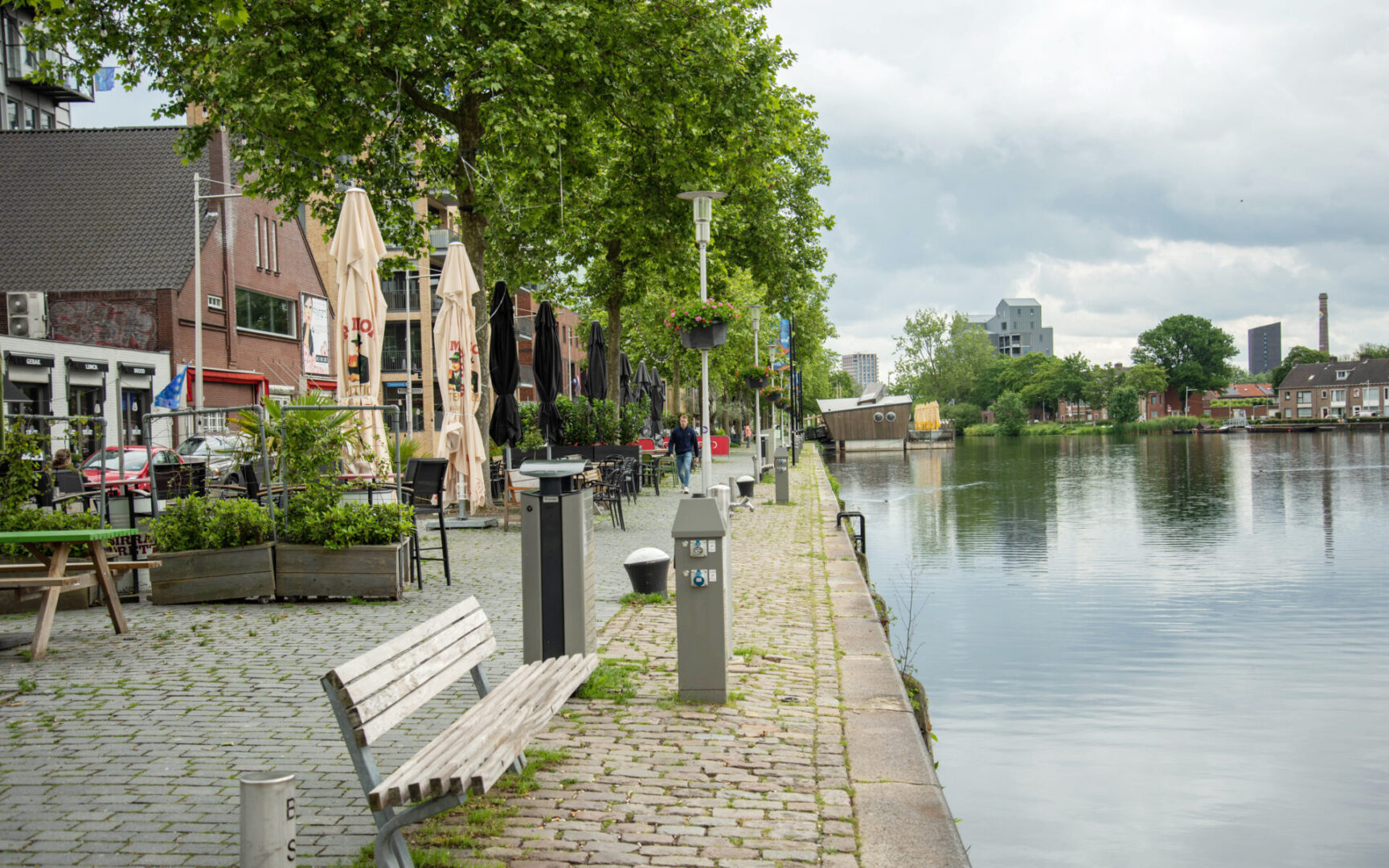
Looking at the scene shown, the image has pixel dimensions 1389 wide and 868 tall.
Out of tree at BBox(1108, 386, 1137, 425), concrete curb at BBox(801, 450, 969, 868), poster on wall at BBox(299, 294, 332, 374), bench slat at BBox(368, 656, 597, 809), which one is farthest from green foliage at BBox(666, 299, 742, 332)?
tree at BBox(1108, 386, 1137, 425)

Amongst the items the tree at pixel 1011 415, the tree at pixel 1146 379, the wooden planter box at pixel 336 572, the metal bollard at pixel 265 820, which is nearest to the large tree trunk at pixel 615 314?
the wooden planter box at pixel 336 572

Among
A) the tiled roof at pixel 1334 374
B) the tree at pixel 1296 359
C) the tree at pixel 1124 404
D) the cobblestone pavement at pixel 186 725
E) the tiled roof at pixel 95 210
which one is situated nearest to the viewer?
the cobblestone pavement at pixel 186 725

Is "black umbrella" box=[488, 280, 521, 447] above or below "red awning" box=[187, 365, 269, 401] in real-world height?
below

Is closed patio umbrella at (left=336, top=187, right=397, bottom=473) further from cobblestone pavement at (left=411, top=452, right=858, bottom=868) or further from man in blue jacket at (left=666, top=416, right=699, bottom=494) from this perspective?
man in blue jacket at (left=666, top=416, right=699, bottom=494)

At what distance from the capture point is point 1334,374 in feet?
461

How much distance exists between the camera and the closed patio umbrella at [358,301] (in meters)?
14.8

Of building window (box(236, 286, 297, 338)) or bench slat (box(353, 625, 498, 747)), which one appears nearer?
bench slat (box(353, 625, 498, 747))

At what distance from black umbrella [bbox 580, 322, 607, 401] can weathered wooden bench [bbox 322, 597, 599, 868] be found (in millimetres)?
22670

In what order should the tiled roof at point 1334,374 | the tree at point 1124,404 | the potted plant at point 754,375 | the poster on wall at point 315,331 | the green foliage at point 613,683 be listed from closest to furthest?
the green foliage at point 613,683 → the potted plant at point 754,375 → the poster on wall at point 315,331 → the tree at point 1124,404 → the tiled roof at point 1334,374

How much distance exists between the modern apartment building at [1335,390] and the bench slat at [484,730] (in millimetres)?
154274

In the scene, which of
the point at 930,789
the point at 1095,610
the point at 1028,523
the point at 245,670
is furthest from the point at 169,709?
the point at 1028,523

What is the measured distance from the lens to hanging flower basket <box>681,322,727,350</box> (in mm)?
17656

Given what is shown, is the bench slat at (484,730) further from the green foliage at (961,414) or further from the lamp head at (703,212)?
the green foliage at (961,414)

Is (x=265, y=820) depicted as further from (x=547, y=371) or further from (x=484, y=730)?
(x=547, y=371)
